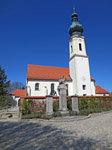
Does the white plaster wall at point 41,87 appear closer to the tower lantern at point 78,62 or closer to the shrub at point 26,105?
the tower lantern at point 78,62

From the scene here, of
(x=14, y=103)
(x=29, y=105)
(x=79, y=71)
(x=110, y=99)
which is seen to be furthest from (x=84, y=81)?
(x=14, y=103)

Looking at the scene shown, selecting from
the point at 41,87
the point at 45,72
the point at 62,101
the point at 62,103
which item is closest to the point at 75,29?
the point at 45,72

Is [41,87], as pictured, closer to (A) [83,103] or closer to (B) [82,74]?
(B) [82,74]

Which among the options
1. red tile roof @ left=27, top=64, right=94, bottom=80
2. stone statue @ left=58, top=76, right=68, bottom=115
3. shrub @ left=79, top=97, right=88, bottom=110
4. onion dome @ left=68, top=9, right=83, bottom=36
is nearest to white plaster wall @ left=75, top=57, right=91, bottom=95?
red tile roof @ left=27, top=64, right=94, bottom=80

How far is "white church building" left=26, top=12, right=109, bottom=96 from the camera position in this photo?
2183 centimetres

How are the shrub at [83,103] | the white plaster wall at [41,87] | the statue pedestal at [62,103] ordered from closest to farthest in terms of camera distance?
the statue pedestal at [62,103] < the shrub at [83,103] < the white plaster wall at [41,87]

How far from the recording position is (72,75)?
79.9 feet

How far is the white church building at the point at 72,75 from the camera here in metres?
21.8

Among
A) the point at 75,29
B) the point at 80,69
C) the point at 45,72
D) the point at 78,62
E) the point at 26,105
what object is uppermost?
the point at 75,29

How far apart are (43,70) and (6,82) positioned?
10915mm

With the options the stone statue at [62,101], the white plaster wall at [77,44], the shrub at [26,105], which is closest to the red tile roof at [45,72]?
the white plaster wall at [77,44]

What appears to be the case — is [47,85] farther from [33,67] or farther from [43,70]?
[33,67]

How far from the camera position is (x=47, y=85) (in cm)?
2239

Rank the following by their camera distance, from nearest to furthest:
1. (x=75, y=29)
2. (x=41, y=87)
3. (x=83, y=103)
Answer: (x=83, y=103) < (x=41, y=87) < (x=75, y=29)
